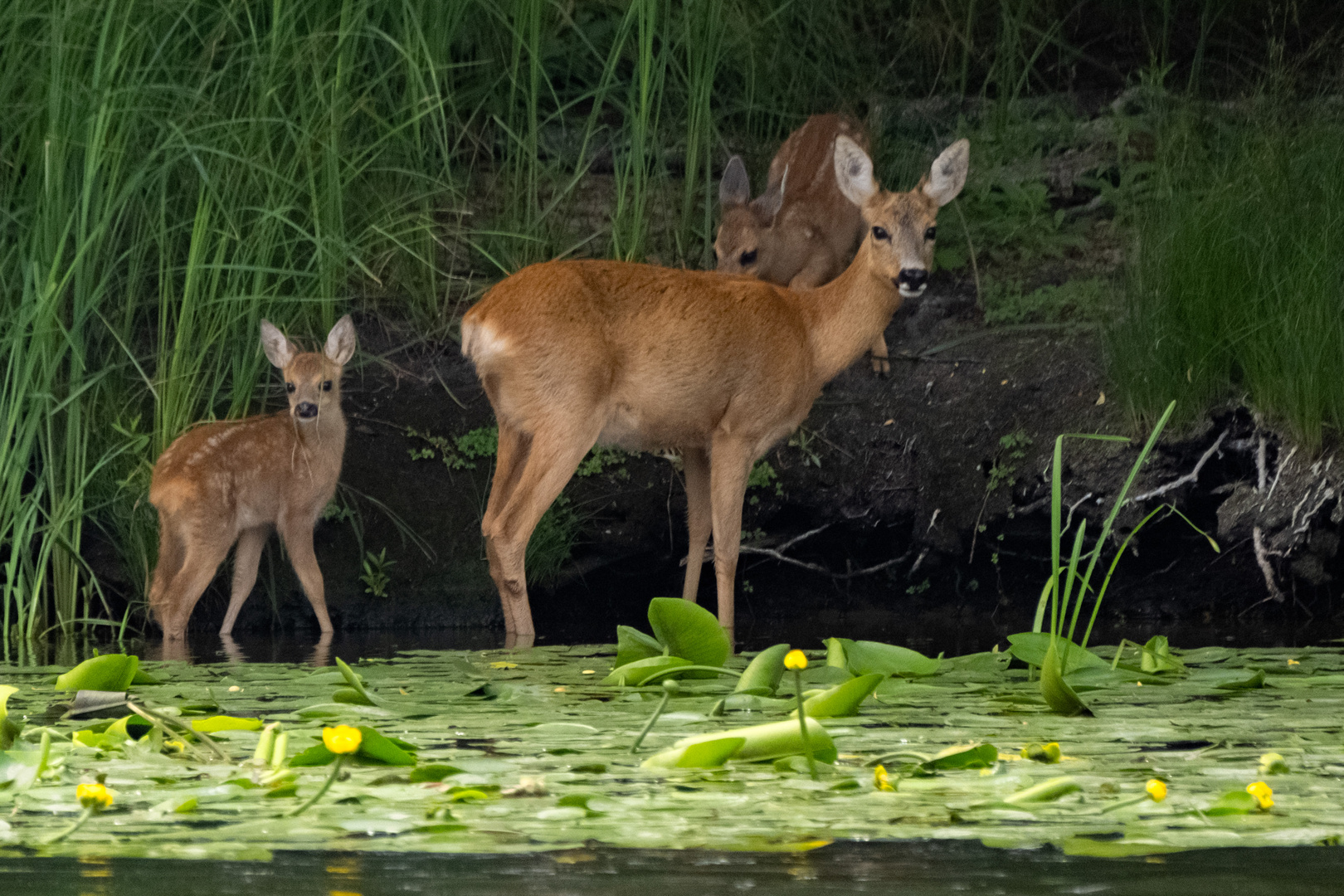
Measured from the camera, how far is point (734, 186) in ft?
28.9

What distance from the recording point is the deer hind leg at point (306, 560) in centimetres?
714

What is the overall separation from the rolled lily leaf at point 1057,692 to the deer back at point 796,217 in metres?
4.89

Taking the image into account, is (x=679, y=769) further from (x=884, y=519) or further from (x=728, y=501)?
(x=884, y=519)

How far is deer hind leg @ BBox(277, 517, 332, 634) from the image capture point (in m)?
7.14

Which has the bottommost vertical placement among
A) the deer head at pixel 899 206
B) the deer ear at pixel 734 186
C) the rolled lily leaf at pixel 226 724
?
the rolled lily leaf at pixel 226 724

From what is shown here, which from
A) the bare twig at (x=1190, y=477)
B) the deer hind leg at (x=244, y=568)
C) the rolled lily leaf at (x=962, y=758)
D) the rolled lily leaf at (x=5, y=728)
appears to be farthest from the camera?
the bare twig at (x=1190, y=477)

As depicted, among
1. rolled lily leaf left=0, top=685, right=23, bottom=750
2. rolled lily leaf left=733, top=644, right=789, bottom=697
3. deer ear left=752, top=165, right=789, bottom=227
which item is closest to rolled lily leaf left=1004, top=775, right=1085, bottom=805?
rolled lily leaf left=733, top=644, right=789, bottom=697

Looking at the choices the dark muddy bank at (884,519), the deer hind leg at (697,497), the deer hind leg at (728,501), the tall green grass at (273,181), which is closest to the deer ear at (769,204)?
the tall green grass at (273,181)

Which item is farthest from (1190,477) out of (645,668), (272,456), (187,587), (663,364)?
(187,587)

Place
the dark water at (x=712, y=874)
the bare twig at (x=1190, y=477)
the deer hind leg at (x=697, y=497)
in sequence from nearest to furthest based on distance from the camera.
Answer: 1. the dark water at (x=712, y=874)
2. the bare twig at (x=1190, y=477)
3. the deer hind leg at (x=697, y=497)

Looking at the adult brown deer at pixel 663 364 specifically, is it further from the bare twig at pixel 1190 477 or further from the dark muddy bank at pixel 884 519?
the bare twig at pixel 1190 477

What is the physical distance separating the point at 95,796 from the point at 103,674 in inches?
64.7

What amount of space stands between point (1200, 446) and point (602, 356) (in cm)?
255

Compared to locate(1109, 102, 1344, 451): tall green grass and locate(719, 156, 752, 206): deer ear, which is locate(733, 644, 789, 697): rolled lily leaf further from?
locate(719, 156, 752, 206): deer ear
